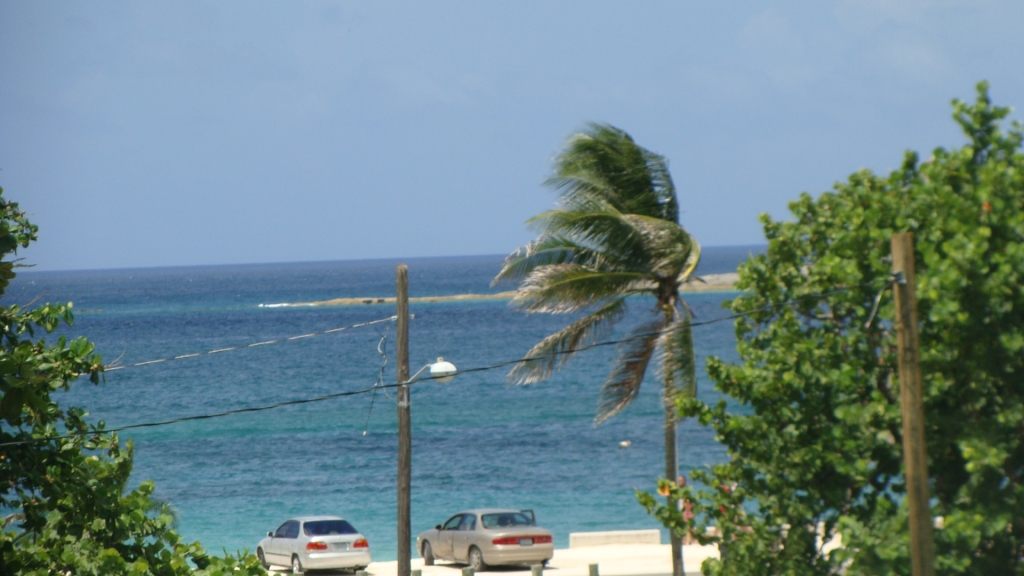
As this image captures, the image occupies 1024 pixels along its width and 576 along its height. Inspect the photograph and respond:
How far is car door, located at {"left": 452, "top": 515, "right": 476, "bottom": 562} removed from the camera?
2345 centimetres

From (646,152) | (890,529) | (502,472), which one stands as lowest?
(502,472)

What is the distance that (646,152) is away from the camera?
18.7 metres

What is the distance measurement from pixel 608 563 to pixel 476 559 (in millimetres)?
3111

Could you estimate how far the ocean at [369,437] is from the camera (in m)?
39.6

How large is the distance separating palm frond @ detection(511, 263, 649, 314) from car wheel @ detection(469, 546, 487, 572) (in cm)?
762

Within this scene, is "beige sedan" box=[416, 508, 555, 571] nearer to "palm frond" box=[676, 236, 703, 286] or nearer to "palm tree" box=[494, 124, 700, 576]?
"palm tree" box=[494, 124, 700, 576]

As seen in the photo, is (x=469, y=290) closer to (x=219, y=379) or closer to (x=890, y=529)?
(x=219, y=379)

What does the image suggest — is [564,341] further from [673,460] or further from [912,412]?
[912,412]

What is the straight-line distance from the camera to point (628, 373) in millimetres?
17922

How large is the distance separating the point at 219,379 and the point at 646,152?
6756cm

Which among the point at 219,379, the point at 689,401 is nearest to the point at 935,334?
the point at 689,401

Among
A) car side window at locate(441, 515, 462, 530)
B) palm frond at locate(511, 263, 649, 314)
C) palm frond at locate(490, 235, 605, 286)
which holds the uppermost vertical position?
palm frond at locate(490, 235, 605, 286)

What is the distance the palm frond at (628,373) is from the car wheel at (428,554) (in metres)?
8.90

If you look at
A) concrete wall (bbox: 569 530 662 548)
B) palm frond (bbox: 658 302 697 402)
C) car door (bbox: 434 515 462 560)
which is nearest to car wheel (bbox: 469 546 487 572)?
car door (bbox: 434 515 462 560)
